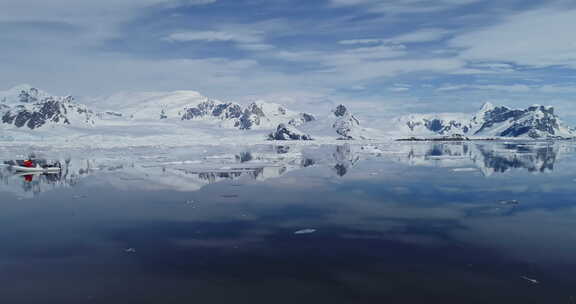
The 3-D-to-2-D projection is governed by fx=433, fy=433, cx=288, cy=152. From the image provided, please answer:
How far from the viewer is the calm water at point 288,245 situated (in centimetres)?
1038

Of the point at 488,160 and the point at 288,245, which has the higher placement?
the point at 488,160

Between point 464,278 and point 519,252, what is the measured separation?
331 cm

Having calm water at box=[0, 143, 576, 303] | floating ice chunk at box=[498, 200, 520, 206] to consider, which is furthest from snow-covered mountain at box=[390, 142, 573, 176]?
calm water at box=[0, 143, 576, 303]

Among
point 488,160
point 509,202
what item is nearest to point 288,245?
point 509,202

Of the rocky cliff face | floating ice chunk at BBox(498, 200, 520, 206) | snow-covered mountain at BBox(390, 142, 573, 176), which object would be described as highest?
the rocky cliff face

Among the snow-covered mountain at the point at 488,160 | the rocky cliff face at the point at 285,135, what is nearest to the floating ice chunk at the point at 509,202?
the snow-covered mountain at the point at 488,160

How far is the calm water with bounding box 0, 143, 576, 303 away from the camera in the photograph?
1038cm

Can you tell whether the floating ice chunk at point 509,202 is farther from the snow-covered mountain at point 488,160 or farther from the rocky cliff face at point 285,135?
the rocky cliff face at point 285,135

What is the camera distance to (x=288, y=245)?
14.1 meters

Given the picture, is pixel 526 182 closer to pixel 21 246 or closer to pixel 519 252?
pixel 519 252

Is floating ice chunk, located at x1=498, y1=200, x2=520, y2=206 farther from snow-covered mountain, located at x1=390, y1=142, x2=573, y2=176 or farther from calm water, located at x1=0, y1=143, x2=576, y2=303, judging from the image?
snow-covered mountain, located at x1=390, y1=142, x2=573, y2=176

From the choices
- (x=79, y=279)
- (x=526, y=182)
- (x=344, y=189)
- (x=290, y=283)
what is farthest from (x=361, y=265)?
(x=526, y=182)

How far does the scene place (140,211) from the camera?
19.8 meters

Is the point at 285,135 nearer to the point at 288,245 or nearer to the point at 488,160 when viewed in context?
the point at 488,160
